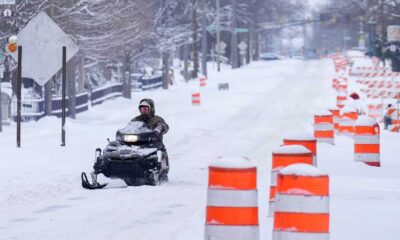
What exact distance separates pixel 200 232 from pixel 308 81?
6054 cm

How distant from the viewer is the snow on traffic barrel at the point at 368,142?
20250 millimetres

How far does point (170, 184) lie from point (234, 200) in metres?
8.32

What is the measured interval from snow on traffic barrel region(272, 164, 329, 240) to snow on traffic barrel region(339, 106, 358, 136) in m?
21.4

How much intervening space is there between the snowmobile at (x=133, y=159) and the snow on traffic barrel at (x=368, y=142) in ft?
16.2

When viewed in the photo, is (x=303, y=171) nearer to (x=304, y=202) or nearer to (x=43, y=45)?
(x=304, y=202)

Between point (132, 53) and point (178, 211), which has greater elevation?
point (132, 53)

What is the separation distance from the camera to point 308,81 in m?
71.2

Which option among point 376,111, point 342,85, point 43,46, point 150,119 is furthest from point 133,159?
point 342,85

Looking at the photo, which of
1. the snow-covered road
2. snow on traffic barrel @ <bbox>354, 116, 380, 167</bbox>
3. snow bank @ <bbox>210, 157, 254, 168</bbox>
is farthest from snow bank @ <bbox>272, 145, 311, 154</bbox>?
snow on traffic barrel @ <bbox>354, 116, 380, 167</bbox>

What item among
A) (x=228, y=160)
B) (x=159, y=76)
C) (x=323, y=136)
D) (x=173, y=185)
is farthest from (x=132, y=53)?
(x=228, y=160)

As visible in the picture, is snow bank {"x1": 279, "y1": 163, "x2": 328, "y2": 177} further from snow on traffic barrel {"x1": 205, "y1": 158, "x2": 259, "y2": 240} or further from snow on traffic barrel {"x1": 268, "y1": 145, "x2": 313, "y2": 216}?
snow on traffic barrel {"x1": 268, "y1": 145, "x2": 313, "y2": 216}

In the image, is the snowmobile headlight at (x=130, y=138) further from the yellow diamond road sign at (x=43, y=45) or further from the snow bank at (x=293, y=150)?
the yellow diamond road sign at (x=43, y=45)

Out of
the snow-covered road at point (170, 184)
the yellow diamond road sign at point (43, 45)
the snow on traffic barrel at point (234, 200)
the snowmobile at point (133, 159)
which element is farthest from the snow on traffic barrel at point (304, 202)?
the yellow diamond road sign at point (43, 45)

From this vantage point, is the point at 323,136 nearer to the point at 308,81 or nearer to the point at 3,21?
the point at 3,21
